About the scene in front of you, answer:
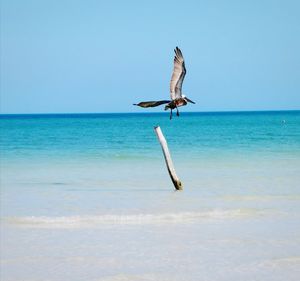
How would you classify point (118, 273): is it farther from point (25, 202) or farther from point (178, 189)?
point (178, 189)

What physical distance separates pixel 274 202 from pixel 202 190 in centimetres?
243

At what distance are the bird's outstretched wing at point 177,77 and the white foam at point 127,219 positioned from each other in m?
2.12

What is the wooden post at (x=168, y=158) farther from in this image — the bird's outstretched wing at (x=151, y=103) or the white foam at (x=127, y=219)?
the bird's outstretched wing at (x=151, y=103)

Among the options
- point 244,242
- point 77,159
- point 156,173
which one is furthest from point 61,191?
point 77,159

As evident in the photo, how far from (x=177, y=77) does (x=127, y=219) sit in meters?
2.60

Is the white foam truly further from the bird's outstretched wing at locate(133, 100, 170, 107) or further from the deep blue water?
the deep blue water

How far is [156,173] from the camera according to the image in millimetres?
20734

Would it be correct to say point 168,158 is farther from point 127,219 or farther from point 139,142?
point 139,142

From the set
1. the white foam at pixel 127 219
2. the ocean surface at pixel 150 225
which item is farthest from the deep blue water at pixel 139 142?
the white foam at pixel 127 219

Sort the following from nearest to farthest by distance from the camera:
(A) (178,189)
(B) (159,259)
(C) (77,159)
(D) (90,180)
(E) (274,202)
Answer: (B) (159,259) → (E) (274,202) → (A) (178,189) → (D) (90,180) → (C) (77,159)

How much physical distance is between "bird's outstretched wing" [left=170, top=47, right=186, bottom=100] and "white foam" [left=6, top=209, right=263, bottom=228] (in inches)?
83.4

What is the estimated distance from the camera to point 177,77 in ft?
39.7

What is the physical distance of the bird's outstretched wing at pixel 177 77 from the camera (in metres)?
12.0

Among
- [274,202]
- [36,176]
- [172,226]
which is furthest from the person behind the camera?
[36,176]
